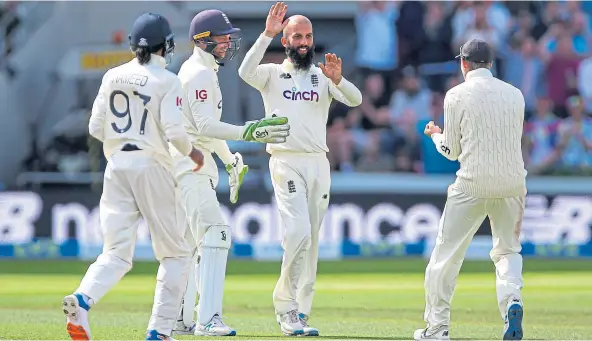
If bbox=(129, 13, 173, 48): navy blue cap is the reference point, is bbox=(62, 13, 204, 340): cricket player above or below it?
below

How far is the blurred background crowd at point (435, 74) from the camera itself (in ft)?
63.0

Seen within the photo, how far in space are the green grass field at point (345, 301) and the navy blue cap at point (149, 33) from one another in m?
2.14

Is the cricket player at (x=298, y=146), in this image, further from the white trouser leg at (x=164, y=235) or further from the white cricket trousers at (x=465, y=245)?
the white trouser leg at (x=164, y=235)

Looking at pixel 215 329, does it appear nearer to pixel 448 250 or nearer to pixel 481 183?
pixel 448 250

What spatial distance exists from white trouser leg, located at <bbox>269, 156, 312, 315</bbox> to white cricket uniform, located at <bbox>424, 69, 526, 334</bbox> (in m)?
1.16

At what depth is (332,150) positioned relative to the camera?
1928cm

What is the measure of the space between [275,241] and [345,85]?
8.14 metres

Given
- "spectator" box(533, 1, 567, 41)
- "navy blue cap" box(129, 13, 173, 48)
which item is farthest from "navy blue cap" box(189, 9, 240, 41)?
"spectator" box(533, 1, 567, 41)

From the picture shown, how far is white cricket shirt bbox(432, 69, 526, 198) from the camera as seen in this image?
8.08 meters

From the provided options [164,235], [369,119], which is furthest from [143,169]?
[369,119]

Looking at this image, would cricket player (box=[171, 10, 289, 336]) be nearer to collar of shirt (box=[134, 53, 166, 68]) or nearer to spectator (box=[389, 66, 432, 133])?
collar of shirt (box=[134, 53, 166, 68])

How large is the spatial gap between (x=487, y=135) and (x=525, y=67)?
39.1ft

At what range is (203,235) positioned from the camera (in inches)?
348

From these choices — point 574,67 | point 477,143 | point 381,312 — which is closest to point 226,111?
point 574,67
